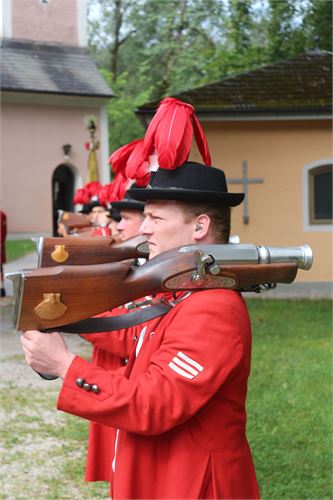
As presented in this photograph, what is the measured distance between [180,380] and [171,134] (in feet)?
2.73

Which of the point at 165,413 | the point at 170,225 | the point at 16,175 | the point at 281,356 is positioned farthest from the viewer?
the point at 16,175

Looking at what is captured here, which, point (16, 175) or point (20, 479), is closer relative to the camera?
point (20, 479)

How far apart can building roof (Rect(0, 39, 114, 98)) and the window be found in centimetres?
1482

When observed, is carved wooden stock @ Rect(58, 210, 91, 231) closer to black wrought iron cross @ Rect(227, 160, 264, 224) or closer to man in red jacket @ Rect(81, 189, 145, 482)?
black wrought iron cross @ Rect(227, 160, 264, 224)

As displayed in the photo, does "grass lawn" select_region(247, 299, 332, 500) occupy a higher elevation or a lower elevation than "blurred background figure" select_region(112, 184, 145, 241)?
lower

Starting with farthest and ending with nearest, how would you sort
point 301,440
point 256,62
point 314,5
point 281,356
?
point 256,62 < point 314,5 < point 281,356 < point 301,440

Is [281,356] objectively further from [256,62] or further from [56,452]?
[256,62]

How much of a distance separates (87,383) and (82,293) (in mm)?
272

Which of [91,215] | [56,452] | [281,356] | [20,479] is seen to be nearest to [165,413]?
[20,479]

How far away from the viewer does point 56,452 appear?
222 inches

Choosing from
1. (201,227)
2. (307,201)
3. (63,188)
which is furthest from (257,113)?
(63,188)

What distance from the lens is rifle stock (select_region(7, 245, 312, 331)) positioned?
2.20 metres

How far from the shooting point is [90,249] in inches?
146

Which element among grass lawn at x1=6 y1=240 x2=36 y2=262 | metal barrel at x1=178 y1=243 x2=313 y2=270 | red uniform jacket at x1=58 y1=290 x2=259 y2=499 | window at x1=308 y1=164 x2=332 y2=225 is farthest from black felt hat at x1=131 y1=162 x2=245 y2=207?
grass lawn at x1=6 y1=240 x2=36 y2=262
